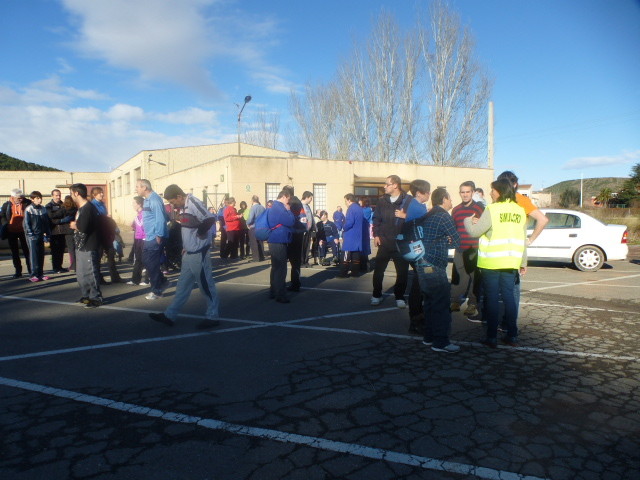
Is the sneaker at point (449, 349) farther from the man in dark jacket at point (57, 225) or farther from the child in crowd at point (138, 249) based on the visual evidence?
the man in dark jacket at point (57, 225)

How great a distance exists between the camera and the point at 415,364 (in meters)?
4.55

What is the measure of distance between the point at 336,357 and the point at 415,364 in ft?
2.59

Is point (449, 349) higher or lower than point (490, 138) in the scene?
lower

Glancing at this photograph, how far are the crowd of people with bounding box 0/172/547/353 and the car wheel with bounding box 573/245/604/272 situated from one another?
531 centimetres

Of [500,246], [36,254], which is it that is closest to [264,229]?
[500,246]

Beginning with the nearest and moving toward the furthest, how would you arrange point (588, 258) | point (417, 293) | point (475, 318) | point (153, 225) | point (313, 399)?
point (313, 399) → point (417, 293) → point (475, 318) → point (153, 225) → point (588, 258)

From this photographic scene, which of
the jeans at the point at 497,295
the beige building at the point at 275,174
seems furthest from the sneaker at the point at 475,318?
the beige building at the point at 275,174

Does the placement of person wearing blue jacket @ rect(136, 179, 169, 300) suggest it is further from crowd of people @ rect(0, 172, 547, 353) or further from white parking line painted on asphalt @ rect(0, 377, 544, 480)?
white parking line painted on asphalt @ rect(0, 377, 544, 480)

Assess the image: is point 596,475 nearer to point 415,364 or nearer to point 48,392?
point 415,364

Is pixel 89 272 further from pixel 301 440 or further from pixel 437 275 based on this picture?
pixel 301 440

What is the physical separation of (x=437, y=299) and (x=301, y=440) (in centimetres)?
235

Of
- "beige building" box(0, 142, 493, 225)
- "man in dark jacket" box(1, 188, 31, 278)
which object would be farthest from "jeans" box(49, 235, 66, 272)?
"beige building" box(0, 142, 493, 225)

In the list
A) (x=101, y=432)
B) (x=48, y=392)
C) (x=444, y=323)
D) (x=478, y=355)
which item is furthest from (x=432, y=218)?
(x=48, y=392)

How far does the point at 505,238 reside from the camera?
4.93 meters
